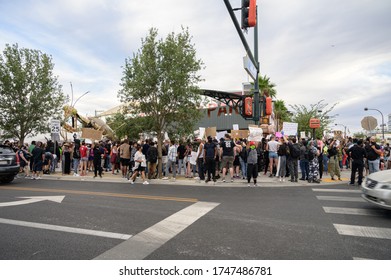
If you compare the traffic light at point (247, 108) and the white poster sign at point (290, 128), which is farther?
the white poster sign at point (290, 128)

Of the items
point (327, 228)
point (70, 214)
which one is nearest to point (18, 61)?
point (70, 214)

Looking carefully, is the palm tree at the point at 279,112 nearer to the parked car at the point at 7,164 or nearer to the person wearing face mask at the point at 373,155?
the person wearing face mask at the point at 373,155

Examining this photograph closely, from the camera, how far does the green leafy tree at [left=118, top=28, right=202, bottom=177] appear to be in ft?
44.2

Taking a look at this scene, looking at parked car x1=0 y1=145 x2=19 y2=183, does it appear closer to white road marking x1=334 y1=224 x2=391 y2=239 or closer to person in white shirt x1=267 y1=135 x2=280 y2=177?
person in white shirt x1=267 y1=135 x2=280 y2=177

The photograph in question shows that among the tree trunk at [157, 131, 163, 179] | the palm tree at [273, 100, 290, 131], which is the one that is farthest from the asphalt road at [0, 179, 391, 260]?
the palm tree at [273, 100, 290, 131]

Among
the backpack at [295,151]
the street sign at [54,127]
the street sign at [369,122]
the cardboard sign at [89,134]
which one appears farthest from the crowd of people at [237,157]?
the street sign at [369,122]

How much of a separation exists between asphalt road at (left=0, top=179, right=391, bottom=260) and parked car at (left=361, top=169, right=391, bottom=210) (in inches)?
12.7

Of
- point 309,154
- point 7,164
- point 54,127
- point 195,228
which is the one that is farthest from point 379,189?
point 54,127

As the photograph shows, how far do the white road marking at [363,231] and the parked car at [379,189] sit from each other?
3.34ft

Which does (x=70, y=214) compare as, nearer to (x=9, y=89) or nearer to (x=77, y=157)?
(x=77, y=157)

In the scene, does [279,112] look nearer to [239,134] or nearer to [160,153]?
[239,134]

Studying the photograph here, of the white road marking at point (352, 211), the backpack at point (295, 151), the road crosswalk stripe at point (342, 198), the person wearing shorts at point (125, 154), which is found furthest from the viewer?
the person wearing shorts at point (125, 154)

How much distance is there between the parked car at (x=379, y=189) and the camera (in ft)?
18.9
